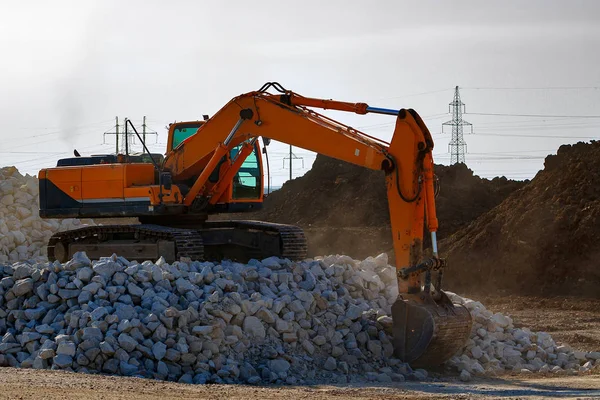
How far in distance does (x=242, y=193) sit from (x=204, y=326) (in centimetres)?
419

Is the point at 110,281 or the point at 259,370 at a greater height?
the point at 110,281

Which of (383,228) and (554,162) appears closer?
(554,162)

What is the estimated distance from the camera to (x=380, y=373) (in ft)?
37.6

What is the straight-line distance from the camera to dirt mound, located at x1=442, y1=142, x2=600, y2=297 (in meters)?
19.8

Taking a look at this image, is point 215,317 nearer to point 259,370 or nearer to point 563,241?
point 259,370

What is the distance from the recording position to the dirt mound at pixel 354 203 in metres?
27.2

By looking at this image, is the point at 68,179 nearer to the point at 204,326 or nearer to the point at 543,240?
the point at 204,326

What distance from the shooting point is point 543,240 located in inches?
812

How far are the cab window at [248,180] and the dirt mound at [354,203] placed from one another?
1011cm

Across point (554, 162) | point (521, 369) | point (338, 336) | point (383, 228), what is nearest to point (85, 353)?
point (338, 336)

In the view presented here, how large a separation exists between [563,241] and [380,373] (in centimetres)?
1009

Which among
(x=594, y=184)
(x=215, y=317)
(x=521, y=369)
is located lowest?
(x=521, y=369)

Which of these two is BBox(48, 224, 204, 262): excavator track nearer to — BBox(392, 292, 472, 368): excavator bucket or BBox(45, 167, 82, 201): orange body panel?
BBox(45, 167, 82, 201): orange body panel

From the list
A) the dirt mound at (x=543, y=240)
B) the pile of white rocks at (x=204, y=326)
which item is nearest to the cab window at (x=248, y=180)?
the pile of white rocks at (x=204, y=326)
